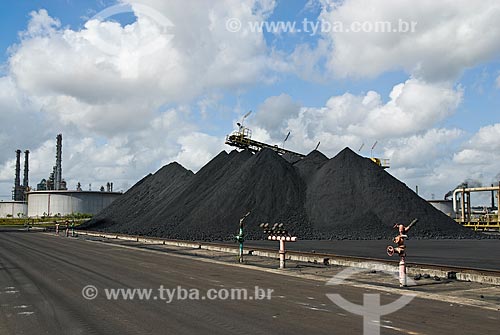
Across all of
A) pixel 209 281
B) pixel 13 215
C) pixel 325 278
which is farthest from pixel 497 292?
pixel 13 215

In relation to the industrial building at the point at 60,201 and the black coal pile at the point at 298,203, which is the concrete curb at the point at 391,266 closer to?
the black coal pile at the point at 298,203

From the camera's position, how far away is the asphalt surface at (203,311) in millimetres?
7781

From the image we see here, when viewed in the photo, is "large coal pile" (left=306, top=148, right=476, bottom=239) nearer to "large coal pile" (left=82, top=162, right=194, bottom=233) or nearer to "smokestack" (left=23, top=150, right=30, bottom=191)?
"large coal pile" (left=82, top=162, right=194, bottom=233)

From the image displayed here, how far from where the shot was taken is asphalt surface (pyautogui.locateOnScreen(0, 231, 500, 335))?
25.5ft

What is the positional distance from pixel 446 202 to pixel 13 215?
96513 mm

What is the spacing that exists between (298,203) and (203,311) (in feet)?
117

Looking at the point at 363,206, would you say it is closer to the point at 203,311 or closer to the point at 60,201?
the point at 203,311

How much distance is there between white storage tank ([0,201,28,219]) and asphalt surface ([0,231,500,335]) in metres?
112

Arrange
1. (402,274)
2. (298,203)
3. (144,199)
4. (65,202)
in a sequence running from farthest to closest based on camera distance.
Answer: (65,202)
(144,199)
(298,203)
(402,274)

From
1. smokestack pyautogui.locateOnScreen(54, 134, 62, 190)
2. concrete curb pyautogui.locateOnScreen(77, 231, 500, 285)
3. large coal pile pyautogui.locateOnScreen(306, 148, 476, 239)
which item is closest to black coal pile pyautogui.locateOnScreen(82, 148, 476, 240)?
large coal pile pyautogui.locateOnScreen(306, 148, 476, 239)

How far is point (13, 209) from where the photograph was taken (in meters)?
118

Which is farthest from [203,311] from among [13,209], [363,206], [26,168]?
[26,168]

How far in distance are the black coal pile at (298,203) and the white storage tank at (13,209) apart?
72.6m

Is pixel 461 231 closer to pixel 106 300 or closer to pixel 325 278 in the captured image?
pixel 325 278
